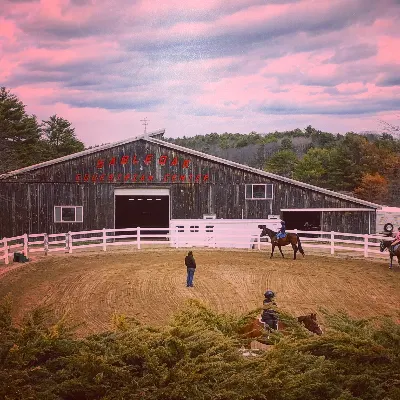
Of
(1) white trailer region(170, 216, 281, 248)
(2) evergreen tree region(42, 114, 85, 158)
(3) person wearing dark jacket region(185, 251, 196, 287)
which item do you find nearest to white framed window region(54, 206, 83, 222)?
(1) white trailer region(170, 216, 281, 248)

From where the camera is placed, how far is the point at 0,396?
4.95 meters

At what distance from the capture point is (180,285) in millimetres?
17844

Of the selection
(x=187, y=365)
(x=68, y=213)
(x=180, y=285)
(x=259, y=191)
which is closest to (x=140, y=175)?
(x=68, y=213)

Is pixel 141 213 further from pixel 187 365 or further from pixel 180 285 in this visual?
pixel 187 365

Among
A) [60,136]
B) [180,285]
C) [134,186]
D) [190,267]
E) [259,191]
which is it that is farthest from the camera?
[60,136]

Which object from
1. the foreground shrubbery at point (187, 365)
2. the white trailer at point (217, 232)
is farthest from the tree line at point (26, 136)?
the foreground shrubbery at point (187, 365)

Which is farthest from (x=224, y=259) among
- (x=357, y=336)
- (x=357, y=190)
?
(x=357, y=190)

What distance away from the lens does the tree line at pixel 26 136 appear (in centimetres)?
5269

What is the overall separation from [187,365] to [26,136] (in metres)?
56.8

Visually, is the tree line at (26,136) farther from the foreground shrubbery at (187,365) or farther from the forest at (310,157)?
the foreground shrubbery at (187,365)

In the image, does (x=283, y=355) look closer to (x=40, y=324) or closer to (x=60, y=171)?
(x=40, y=324)

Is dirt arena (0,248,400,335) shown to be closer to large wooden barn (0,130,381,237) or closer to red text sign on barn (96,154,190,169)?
large wooden barn (0,130,381,237)

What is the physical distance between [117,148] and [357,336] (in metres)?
26.2

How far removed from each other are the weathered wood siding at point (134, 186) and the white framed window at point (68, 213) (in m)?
0.25
